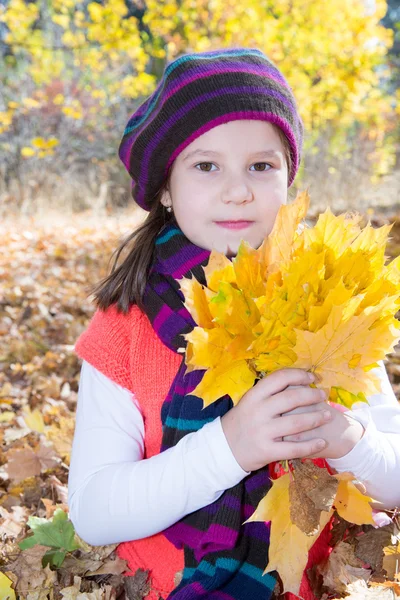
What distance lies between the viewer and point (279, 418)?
126 cm

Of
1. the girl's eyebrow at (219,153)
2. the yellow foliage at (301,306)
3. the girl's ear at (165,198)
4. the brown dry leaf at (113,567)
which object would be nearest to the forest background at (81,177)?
the brown dry leaf at (113,567)

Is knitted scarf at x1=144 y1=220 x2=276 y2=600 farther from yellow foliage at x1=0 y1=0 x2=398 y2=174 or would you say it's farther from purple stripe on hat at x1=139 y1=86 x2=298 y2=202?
yellow foliage at x1=0 y1=0 x2=398 y2=174

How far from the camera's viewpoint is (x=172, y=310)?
164 centimetres

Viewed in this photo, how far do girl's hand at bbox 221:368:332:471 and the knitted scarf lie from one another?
171 millimetres

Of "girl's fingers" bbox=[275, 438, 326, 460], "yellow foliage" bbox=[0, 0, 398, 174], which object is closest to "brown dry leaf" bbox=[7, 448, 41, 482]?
"girl's fingers" bbox=[275, 438, 326, 460]

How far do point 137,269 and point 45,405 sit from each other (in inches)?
64.1

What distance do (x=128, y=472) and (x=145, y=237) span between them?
753mm

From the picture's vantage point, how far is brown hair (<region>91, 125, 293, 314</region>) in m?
1.74

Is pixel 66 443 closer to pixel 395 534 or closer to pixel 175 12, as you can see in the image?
pixel 395 534

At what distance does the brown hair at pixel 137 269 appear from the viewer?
174cm

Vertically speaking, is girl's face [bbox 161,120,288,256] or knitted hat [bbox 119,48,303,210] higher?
knitted hat [bbox 119,48,303,210]

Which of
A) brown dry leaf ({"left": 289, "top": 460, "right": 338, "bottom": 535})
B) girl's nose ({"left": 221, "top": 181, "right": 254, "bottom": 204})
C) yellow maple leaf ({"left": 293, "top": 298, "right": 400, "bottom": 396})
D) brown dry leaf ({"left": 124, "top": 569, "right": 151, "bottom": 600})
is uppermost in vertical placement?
girl's nose ({"left": 221, "top": 181, "right": 254, "bottom": 204})

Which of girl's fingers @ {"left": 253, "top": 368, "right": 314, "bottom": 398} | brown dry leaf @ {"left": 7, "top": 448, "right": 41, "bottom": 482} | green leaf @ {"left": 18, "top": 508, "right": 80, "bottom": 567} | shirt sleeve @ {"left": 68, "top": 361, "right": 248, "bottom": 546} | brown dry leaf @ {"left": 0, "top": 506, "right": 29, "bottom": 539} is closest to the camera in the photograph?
girl's fingers @ {"left": 253, "top": 368, "right": 314, "bottom": 398}

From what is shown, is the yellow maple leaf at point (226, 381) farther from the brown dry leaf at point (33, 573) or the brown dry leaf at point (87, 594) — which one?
the brown dry leaf at point (33, 573)
